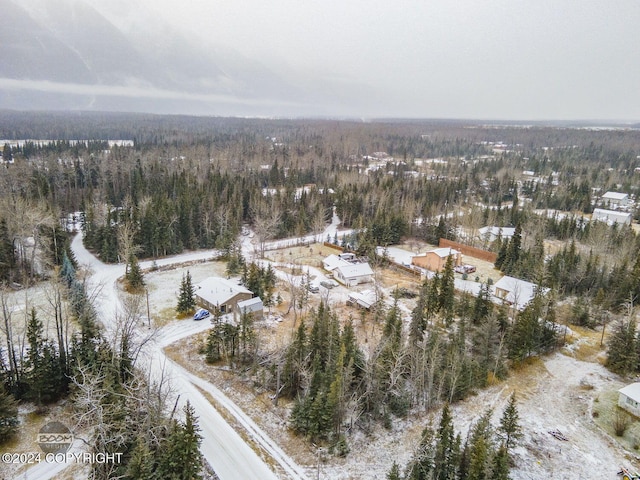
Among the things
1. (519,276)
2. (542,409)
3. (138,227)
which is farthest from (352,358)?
(138,227)

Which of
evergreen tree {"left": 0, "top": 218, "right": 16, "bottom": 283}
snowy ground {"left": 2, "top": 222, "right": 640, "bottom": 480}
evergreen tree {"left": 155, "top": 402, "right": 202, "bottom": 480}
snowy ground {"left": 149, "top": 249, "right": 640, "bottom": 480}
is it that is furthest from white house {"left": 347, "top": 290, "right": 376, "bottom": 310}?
evergreen tree {"left": 0, "top": 218, "right": 16, "bottom": 283}

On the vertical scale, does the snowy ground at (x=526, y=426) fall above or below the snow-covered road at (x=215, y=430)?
below

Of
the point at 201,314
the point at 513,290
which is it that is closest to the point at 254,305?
the point at 201,314

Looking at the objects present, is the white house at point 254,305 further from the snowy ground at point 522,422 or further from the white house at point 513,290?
the white house at point 513,290

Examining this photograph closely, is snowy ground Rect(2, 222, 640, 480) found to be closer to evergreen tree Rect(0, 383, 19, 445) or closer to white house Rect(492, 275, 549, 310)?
white house Rect(492, 275, 549, 310)

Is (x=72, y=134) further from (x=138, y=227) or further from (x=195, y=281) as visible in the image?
(x=195, y=281)

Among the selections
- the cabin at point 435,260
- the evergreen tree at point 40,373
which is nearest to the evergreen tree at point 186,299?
the evergreen tree at point 40,373
